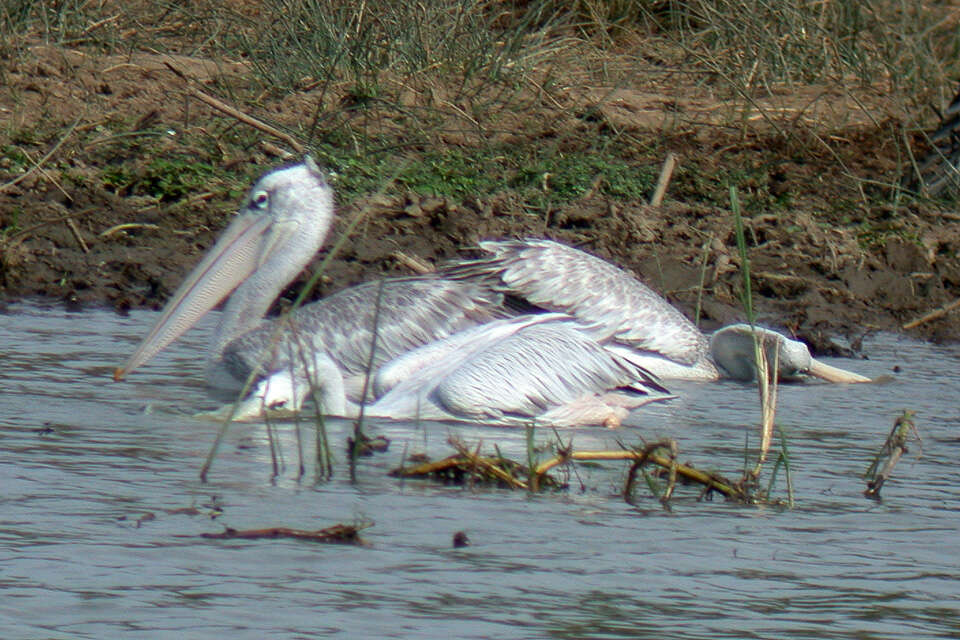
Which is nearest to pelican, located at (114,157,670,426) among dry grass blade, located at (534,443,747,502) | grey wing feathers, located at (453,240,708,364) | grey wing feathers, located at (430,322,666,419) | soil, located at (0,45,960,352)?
grey wing feathers, located at (430,322,666,419)

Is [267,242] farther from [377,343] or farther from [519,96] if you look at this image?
[519,96]

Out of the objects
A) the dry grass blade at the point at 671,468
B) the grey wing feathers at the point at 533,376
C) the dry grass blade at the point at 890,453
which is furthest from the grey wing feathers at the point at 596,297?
the dry grass blade at the point at 671,468

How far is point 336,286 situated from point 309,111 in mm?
1918

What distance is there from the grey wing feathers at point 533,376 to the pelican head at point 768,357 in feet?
2.73

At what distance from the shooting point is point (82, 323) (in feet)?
24.4

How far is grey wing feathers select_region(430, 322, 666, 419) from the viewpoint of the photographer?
5.73 m

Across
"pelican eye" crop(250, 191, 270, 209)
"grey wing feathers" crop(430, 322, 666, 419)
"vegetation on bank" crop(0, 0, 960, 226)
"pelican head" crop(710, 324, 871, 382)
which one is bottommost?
"grey wing feathers" crop(430, 322, 666, 419)

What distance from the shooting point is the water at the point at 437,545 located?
354 centimetres

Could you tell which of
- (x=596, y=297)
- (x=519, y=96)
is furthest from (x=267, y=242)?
(x=519, y=96)

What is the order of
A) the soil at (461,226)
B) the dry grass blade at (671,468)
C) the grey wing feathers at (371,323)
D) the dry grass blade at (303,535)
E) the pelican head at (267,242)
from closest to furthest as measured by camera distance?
the dry grass blade at (303,535) → the dry grass blade at (671,468) → the grey wing feathers at (371,323) → the pelican head at (267,242) → the soil at (461,226)

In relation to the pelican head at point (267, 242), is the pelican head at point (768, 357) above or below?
below

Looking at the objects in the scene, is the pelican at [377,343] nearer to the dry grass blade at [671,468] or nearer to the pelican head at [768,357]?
the pelican head at [768,357]

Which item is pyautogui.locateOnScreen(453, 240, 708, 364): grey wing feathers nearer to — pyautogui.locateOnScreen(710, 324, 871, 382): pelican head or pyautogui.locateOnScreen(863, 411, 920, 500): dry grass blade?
pyautogui.locateOnScreen(710, 324, 871, 382): pelican head

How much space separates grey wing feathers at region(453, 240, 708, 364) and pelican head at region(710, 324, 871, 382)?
0.44 feet
